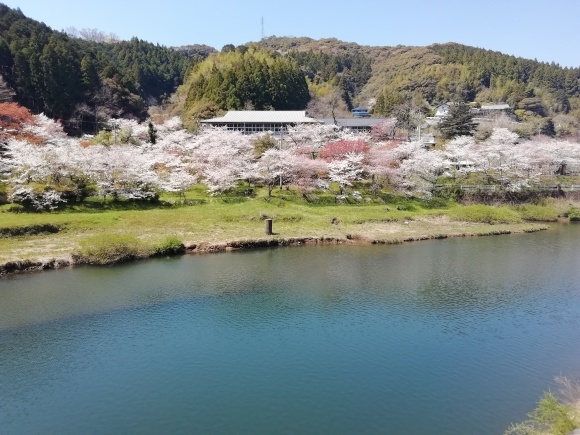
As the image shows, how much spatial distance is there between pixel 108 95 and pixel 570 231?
5336 centimetres

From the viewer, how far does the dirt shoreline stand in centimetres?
1908

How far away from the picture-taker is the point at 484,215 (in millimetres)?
31922

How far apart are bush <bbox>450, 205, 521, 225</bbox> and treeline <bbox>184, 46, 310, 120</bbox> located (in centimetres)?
3615

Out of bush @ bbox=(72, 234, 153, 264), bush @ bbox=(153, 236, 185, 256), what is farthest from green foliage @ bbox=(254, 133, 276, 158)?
bush @ bbox=(72, 234, 153, 264)

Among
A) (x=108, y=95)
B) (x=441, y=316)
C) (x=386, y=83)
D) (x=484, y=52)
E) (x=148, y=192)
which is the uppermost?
(x=484, y=52)

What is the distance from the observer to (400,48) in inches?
5448

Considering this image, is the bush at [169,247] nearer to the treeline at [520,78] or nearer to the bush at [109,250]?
the bush at [109,250]

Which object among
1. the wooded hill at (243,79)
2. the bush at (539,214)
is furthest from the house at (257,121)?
the bush at (539,214)

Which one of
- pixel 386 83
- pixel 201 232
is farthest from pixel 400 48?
pixel 201 232

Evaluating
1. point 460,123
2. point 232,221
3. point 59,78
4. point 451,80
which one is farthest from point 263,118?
point 451,80

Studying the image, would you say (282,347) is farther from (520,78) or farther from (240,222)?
(520,78)

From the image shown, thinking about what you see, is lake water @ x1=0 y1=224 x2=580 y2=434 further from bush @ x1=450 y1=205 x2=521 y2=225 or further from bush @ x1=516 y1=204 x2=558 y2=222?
bush @ x1=516 y1=204 x2=558 y2=222

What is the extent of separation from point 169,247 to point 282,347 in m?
11.9

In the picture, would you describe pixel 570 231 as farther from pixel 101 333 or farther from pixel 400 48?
pixel 400 48
